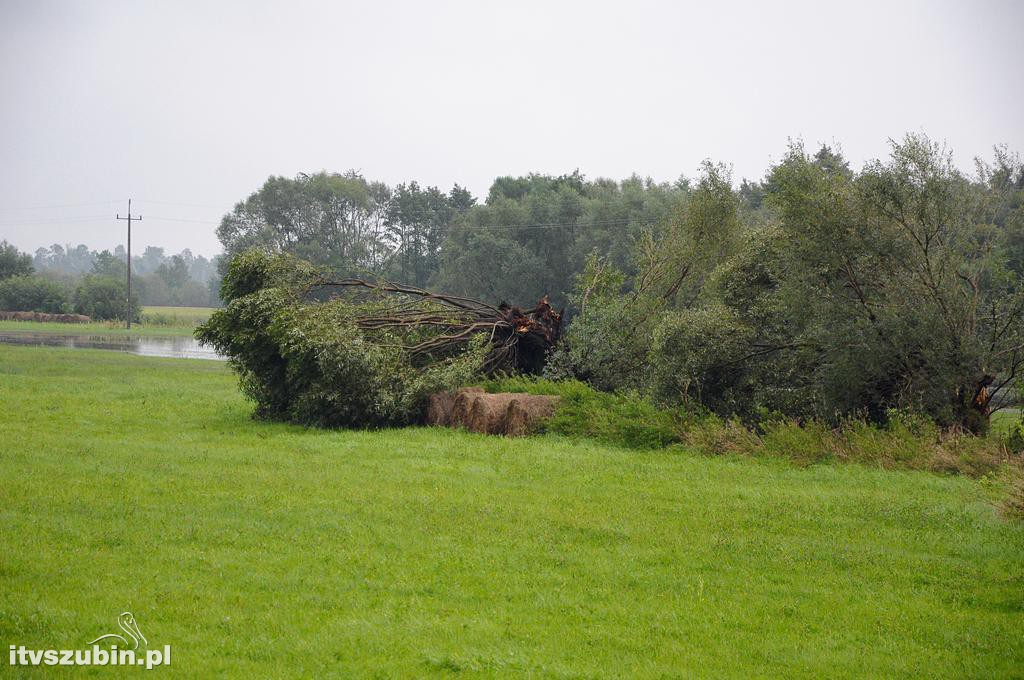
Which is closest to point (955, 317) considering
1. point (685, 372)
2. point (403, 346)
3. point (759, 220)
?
point (685, 372)

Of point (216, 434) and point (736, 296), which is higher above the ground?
point (736, 296)

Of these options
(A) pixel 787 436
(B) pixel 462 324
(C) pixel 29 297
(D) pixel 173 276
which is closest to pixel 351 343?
(B) pixel 462 324

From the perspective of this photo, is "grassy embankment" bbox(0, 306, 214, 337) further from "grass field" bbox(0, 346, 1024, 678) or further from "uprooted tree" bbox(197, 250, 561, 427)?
"grass field" bbox(0, 346, 1024, 678)

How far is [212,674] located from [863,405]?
1218 centimetres

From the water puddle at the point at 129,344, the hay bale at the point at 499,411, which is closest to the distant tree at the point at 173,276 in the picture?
the water puddle at the point at 129,344

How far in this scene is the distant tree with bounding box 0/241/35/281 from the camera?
277 ft

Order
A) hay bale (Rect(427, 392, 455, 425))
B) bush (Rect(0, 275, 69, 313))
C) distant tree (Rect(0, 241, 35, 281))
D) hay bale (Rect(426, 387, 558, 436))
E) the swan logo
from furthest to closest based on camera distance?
distant tree (Rect(0, 241, 35, 281)) < bush (Rect(0, 275, 69, 313)) < hay bale (Rect(427, 392, 455, 425)) < hay bale (Rect(426, 387, 558, 436)) < the swan logo

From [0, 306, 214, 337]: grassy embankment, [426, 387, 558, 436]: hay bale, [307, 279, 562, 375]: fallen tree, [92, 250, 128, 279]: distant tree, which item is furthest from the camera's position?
[92, 250, 128, 279]: distant tree

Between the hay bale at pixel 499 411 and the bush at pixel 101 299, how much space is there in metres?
69.5

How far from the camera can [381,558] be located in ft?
24.4

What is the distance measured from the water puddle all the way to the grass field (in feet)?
102

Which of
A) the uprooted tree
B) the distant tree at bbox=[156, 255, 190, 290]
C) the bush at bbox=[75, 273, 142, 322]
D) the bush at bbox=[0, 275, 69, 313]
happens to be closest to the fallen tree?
the uprooted tree

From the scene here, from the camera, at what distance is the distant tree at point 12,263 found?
3324 inches

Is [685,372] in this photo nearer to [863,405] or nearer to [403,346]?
[863,405]
